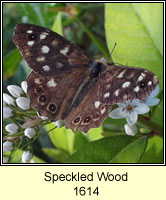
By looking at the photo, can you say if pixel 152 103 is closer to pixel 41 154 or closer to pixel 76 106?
pixel 76 106

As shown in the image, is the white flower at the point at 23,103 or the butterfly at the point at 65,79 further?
the white flower at the point at 23,103

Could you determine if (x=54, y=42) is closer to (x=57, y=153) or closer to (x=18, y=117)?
(x=18, y=117)

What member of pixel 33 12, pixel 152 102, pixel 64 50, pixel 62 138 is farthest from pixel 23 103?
pixel 33 12

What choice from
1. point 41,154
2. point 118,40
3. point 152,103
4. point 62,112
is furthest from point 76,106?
point 41,154

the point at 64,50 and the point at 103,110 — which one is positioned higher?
the point at 64,50

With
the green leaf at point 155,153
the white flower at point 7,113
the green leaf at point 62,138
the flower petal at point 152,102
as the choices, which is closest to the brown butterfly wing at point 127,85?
the flower petal at point 152,102

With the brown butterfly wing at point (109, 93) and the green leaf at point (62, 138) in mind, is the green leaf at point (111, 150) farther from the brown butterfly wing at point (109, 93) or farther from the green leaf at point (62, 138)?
the green leaf at point (62, 138)
